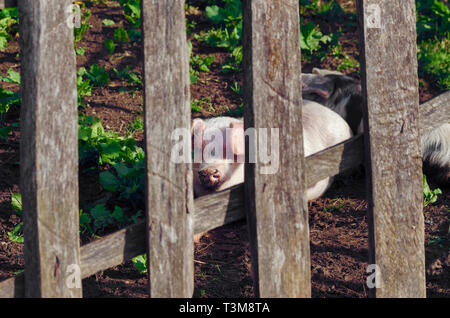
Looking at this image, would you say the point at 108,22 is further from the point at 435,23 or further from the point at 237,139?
the point at 435,23

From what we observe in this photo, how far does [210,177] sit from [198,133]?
32 cm

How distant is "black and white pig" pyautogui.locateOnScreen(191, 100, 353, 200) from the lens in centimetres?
326

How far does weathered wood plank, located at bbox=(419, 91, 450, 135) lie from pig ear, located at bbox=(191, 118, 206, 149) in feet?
4.22

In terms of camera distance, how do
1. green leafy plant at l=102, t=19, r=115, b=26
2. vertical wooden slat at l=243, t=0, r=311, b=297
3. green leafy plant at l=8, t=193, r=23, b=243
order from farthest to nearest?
green leafy plant at l=102, t=19, r=115, b=26
green leafy plant at l=8, t=193, r=23, b=243
vertical wooden slat at l=243, t=0, r=311, b=297

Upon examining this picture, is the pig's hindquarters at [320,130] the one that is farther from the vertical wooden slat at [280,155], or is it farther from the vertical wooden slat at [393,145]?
the vertical wooden slat at [280,155]

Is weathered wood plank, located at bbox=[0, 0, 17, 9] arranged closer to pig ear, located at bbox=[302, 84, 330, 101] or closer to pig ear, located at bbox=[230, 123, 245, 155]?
pig ear, located at bbox=[230, 123, 245, 155]

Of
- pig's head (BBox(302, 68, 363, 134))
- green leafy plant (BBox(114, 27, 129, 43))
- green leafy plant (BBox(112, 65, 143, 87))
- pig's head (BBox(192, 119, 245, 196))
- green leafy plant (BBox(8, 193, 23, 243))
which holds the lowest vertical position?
green leafy plant (BBox(8, 193, 23, 243))

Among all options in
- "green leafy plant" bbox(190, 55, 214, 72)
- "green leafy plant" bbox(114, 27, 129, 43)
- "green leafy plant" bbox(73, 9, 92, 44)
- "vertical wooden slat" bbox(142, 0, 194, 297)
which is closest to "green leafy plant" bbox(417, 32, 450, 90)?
"green leafy plant" bbox(190, 55, 214, 72)

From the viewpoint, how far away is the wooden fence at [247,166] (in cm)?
211

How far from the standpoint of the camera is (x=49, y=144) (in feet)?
6.91

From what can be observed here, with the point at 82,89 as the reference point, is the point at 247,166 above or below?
below

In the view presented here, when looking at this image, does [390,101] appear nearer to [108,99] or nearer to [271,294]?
[271,294]

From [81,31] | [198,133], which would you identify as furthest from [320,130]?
[81,31]

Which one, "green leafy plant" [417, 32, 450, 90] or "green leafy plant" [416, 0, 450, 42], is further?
"green leafy plant" [416, 0, 450, 42]
